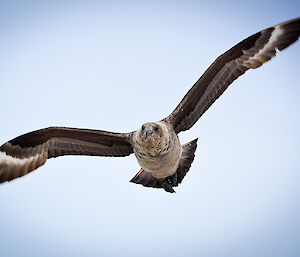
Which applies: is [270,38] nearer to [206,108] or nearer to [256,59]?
[256,59]

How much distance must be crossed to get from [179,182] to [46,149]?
257 cm

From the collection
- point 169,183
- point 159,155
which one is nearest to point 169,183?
point 169,183

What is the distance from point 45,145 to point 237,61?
3.61m

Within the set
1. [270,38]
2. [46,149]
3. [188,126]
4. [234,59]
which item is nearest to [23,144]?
[46,149]

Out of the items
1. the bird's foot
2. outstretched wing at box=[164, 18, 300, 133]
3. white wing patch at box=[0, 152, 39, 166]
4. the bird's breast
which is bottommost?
the bird's foot

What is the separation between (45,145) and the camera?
5.75m

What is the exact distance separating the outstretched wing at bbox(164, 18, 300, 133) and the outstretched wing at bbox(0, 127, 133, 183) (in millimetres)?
1261

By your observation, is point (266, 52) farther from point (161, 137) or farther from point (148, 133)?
point (148, 133)

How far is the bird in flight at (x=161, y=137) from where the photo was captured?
5070 millimetres

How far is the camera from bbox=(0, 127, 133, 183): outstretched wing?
558 cm

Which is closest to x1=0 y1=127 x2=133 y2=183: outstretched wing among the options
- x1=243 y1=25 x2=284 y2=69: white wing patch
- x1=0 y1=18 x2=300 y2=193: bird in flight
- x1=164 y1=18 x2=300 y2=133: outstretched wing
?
x1=0 y1=18 x2=300 y2=193: bird in flight

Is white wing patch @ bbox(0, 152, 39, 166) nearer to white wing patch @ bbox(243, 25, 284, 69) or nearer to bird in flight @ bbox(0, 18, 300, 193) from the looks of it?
bird in flight @ bbox(0, 18, 300, 193)

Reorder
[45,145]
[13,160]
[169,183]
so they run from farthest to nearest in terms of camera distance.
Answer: [169,183]
[45,145]
[13,160]

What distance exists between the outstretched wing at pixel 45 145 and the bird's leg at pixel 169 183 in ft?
3.54
